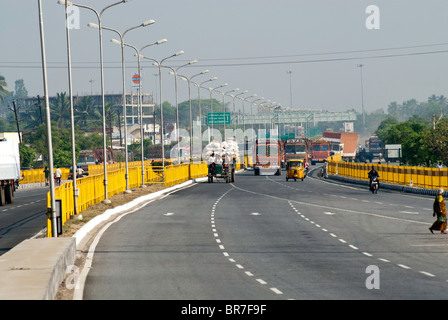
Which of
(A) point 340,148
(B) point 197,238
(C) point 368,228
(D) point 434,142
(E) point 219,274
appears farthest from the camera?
(A) point 340,148

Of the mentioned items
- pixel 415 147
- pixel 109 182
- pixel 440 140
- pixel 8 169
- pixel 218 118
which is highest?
pixel 218 118

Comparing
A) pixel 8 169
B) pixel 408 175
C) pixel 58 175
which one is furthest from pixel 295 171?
pixel 8 169

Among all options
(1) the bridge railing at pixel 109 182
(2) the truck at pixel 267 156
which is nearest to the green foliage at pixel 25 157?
(1) the bridge railing at pixel 109 182

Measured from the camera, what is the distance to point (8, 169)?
4681cm

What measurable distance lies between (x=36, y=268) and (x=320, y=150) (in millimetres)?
109348

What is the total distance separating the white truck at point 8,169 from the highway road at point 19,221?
2.16ft

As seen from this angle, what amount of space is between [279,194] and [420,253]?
30.2 metres

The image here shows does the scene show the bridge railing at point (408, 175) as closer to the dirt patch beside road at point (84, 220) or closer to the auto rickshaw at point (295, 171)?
the auto rickshaw at point (295, 171)

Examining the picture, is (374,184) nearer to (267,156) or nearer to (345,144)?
(267,156)

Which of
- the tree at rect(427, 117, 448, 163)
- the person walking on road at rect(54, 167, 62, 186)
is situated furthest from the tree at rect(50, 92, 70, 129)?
the person walking on road at rect(54, 167, 62, 186)

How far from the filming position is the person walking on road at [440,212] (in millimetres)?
27812

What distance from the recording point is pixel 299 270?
803 inches
